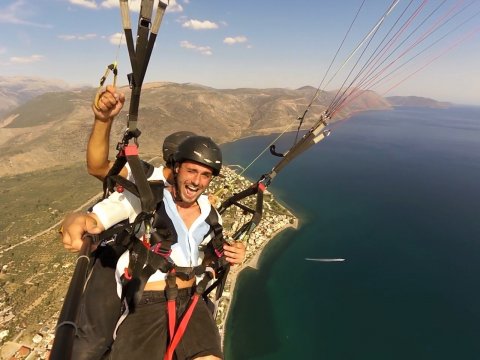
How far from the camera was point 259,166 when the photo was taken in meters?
92.4

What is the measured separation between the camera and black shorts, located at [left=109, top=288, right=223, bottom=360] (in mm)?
3379

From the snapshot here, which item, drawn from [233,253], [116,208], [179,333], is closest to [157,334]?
[179,333]

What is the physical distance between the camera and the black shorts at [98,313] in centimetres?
349

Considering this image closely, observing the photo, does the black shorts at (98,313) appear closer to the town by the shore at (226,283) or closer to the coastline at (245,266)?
the town by the shore at (226,283)

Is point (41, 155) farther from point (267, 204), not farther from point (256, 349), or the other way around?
point (256, 349)

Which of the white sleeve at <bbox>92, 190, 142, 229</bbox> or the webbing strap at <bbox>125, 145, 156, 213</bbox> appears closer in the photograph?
the webbing strap at <bbox>125, 145, 156, 213</bbox>

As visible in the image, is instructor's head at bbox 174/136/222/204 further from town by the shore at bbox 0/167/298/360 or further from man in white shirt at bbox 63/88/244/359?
town by the shore at bbox 0/167/298/360

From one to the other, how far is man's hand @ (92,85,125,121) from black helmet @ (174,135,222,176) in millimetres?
1103

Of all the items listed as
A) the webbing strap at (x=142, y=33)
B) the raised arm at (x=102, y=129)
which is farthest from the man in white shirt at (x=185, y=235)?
the webbing strap at (x=142, y=33)

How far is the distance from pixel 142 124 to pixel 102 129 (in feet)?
470

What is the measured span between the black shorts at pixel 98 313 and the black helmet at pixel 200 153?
1577 millimetres

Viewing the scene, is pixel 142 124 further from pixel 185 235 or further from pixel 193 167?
pixel 185 235

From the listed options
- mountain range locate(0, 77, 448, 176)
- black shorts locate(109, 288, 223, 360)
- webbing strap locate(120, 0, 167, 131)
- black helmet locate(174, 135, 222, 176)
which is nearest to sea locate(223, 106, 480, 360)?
mountain range locate(0, 77, 448, 176)

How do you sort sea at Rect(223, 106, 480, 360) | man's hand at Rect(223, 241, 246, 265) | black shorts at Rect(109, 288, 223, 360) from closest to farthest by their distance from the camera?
black shorts at Rect(109, 288, 223, 360) < man's hand at Rect(223, 241, 246, 265) < sea at Rect(223, 106, 480, 360)
